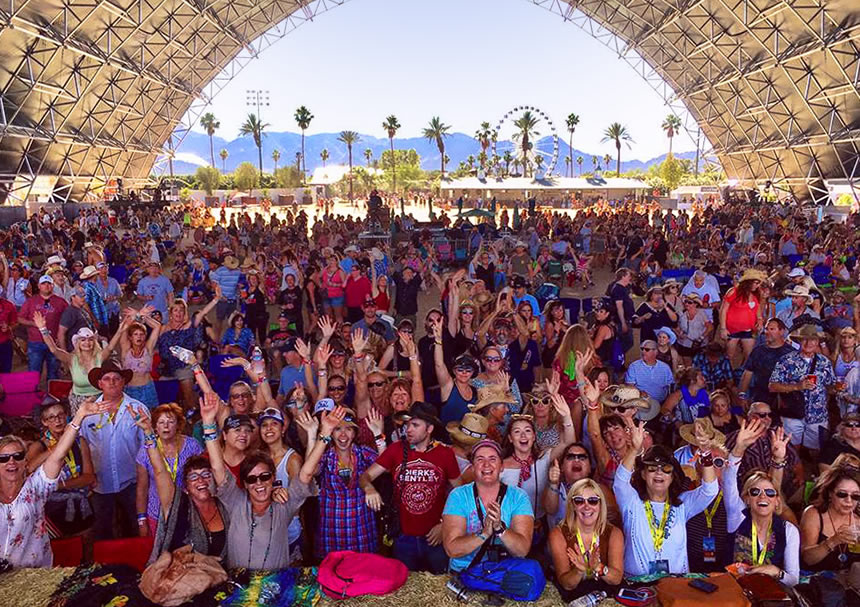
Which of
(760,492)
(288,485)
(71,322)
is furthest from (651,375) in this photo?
(71,322)

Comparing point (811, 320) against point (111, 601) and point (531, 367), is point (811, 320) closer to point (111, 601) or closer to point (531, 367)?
point (531, 367)

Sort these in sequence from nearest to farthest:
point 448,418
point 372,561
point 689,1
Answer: point 372,561, point 448,418, point 689,1

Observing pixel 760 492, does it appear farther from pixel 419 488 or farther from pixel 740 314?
pixel 740 314

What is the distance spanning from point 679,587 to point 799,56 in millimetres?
31699

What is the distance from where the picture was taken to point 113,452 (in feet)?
13.3

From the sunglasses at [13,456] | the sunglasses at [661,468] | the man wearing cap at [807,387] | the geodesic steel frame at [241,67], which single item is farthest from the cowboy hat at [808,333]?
the geodesic steel frame at [241,67]

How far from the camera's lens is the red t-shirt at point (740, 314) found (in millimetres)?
6578

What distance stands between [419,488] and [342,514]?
20.5 inches

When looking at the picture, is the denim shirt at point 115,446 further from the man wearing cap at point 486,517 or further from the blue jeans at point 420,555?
the man wearing cap at point 486,517

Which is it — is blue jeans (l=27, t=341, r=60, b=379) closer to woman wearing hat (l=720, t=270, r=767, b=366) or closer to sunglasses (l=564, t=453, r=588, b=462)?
sunglasses (l=564, t=453, r=588, b=462)

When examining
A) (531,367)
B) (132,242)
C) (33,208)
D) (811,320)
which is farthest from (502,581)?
(33,208)

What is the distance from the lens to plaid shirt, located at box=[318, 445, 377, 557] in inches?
141

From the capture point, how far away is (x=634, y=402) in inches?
163

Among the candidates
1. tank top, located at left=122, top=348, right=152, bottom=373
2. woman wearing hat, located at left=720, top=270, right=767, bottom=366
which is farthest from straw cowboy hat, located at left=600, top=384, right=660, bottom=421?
tank top, located at left=122, top=348, right=152, bottom=373
